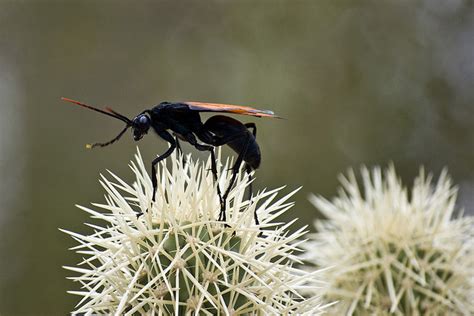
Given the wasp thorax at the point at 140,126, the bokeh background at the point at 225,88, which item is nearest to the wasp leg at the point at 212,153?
the wasp thorax at the point at 140,126

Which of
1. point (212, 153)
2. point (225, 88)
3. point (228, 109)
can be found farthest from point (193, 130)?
point (225, 88)

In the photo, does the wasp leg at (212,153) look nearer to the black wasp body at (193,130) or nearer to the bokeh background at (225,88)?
the black wasp body at (193,130)

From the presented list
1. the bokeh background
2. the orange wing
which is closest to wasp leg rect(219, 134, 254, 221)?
the orange wing

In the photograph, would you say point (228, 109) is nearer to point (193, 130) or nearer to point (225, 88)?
point (193, 130)

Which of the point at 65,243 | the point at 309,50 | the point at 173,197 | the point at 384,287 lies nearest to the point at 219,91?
the point at 309,50

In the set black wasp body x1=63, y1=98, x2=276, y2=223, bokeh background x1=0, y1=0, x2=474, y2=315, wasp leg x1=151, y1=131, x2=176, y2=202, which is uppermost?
bokeh background x1=0, y1=0, x2=474, y2=315

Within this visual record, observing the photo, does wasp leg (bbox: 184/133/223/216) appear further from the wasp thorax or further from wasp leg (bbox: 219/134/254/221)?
the wasp thorax

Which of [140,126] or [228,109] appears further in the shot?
[140,126]

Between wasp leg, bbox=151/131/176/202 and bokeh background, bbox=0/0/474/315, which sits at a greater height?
bokeh background, bbox=0/0/474/315

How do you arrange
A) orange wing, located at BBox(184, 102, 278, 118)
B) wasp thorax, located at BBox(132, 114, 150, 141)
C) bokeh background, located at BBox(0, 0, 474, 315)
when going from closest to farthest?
orange wing, located at BBox(184, 102, 278, 118), wasp thorax, located at BBox(132, 114, 150, 141), bokeh background, located at BBox(0, 0, 474, 315)
